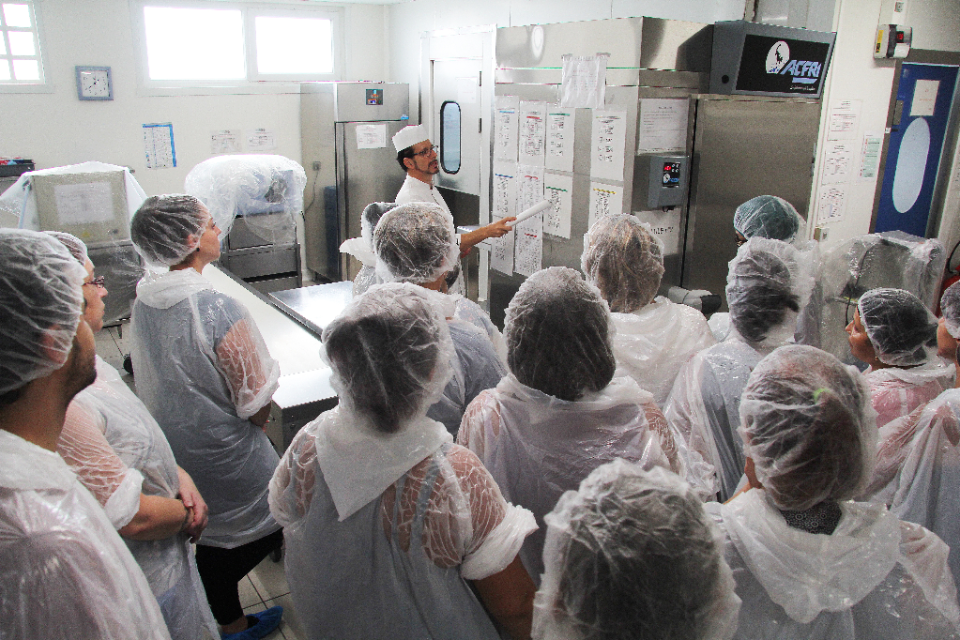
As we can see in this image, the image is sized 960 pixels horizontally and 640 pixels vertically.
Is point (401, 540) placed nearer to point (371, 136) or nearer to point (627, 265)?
point (627, 265)

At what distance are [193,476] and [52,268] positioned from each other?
106cm

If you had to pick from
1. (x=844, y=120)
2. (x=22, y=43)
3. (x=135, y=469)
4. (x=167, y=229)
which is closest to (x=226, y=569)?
(x=135, y=469)

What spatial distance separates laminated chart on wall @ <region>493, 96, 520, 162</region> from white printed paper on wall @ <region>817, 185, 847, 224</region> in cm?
158

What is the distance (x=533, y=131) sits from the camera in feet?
10.4

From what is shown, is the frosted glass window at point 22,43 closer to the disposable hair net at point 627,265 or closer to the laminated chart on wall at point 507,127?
the laminated chart on wall at point 507,127

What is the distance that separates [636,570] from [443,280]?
1.41 meters

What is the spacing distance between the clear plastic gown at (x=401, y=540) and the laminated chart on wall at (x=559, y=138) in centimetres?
213

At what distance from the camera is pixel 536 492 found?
4.32 ft

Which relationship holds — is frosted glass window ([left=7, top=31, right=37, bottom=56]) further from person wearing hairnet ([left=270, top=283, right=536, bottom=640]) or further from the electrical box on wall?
the electrical box on wall

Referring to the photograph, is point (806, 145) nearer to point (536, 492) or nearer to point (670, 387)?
point (670, 387)

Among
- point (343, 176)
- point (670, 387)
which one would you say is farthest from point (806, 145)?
point (343, 176)

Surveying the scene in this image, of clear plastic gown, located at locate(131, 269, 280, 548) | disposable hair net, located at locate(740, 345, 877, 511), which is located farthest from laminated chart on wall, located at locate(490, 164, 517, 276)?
disposable hair net, located at locate(740, 345, 877, 511)

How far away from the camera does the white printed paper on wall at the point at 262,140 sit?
5320 millimetres

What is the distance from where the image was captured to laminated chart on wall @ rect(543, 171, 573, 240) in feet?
10.0
